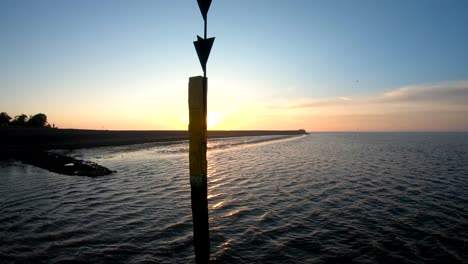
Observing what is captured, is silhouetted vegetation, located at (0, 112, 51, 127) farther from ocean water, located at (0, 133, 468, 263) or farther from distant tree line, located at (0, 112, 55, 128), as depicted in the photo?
ocean water, located at (0, 133, 468, 263)

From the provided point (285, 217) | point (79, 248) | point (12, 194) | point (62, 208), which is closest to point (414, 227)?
point (285, 217)

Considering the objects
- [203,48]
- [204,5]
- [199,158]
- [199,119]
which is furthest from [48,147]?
[204,5]

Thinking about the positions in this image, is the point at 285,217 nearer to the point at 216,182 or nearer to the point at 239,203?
the point at 239,203

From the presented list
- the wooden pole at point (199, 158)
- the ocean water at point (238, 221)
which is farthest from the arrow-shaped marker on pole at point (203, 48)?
the ocean water at point (238, 221)

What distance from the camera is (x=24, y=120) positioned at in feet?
255

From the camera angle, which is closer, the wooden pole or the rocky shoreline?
the wooden pole

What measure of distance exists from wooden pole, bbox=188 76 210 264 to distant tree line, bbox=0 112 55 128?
88917mm

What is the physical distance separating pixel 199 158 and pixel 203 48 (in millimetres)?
2317

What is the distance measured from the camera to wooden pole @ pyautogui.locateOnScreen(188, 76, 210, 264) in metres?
5.64

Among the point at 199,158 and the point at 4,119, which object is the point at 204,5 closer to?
the point at 199,158

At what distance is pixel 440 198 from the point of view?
49.9 feet

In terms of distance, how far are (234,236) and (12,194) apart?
13.1 metres

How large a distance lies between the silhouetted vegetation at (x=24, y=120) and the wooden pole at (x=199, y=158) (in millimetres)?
88917

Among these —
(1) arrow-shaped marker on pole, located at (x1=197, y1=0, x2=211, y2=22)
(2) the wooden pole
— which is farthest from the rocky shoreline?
(1) arrow-shaped marker on pole, located at (x1=197, y1=0, x2=211, y2=22)
